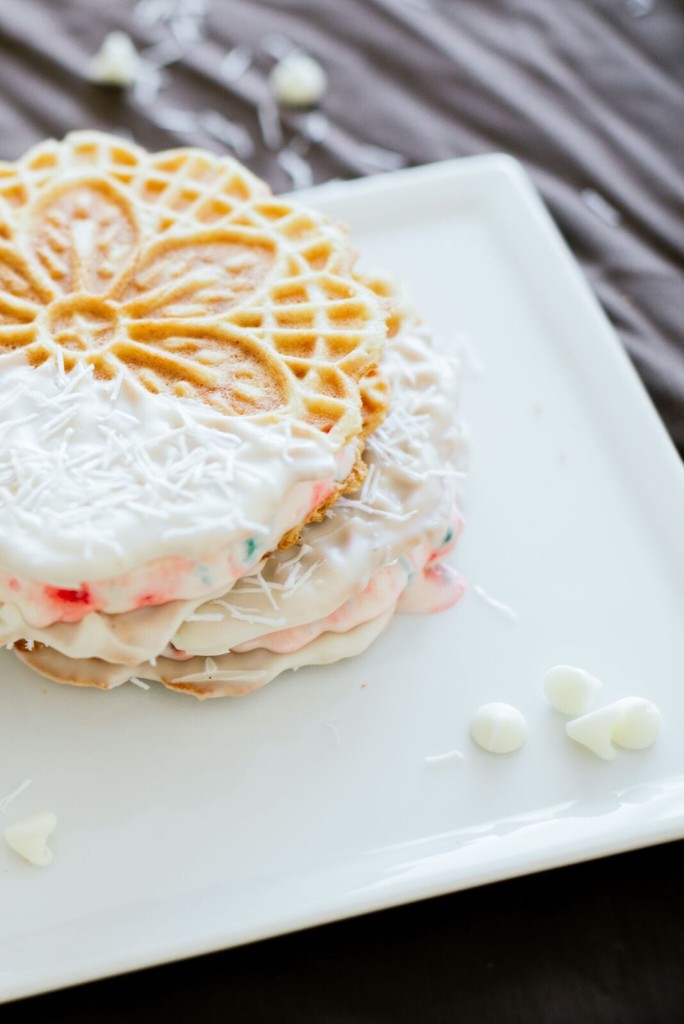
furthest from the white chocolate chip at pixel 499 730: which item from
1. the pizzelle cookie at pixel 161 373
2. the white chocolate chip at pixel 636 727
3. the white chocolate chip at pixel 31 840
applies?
the white chocolate chip at pixel 31 840

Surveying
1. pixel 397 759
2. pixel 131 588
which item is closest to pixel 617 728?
pixel 397 759

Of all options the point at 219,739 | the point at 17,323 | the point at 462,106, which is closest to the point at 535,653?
the point at 219,739

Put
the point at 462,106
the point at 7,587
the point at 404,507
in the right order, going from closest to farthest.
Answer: the point at 7,587
the point at 404,507
the point at 462,106

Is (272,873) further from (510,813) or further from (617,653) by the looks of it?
(617,653)

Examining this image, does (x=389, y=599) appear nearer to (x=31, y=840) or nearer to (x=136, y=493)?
(x=136, y=493)

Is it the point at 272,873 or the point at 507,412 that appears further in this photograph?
the point at 507,412

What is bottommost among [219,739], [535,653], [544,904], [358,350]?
[219,739]
